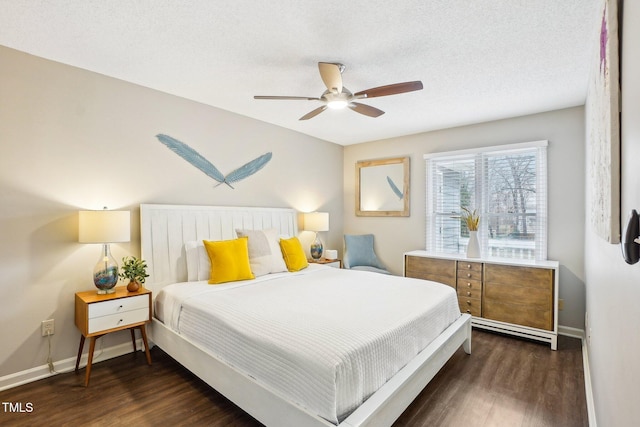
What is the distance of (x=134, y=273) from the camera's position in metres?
2.76

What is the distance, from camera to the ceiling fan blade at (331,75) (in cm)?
220

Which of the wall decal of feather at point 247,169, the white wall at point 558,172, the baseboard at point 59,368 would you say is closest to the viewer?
the baseboard at point 59,368

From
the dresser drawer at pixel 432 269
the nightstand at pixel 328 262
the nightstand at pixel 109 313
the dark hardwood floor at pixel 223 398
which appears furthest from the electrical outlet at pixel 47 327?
the dresser drawer at pixel 432 269

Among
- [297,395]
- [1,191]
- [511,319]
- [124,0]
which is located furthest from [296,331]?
→ [511,319]

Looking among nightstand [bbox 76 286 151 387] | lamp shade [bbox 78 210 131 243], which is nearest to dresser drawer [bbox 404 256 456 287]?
nightstand [bbox 76 286 151 387]

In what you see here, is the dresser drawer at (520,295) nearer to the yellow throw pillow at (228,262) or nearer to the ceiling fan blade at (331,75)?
the yellow throw pillow at (228,262)

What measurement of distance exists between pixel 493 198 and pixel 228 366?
3.67 metres

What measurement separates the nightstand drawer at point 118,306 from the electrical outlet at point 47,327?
0.45m

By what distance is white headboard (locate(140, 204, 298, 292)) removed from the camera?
10.0ft

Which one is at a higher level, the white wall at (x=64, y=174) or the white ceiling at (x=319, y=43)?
the white ceiling at (x=319, y=43)

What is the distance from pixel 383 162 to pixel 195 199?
9.56 feet

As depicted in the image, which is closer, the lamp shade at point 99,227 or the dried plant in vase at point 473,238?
the lamp shade at point 99,227

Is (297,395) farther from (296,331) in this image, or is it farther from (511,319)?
(511,319)

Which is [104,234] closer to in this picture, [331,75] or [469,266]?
[331,75]
